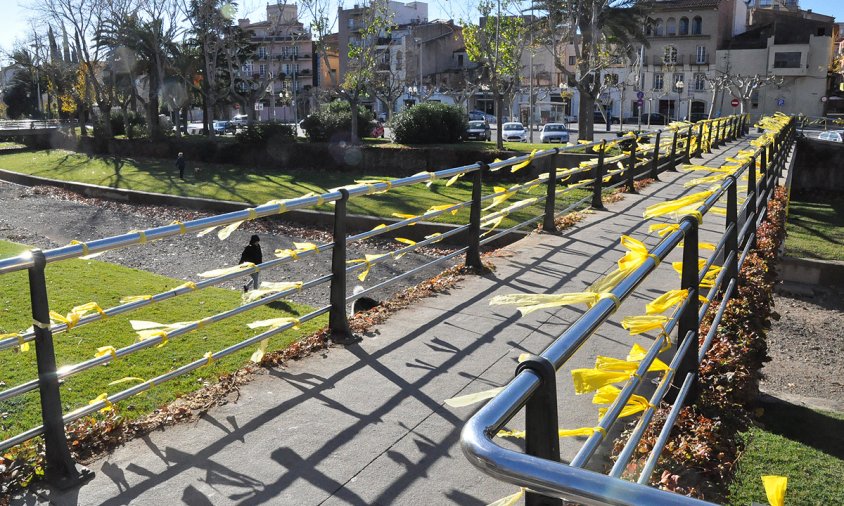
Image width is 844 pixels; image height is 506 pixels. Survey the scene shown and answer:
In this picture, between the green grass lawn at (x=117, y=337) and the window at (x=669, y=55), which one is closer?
the green grass lawn at (x=117, y=337)

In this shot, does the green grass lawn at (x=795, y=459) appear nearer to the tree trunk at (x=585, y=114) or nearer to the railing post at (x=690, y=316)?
the railing post at (x=690, y=316)

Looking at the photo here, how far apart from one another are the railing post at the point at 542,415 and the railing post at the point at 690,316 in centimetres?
204

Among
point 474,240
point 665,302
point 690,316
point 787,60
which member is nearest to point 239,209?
point 474,240

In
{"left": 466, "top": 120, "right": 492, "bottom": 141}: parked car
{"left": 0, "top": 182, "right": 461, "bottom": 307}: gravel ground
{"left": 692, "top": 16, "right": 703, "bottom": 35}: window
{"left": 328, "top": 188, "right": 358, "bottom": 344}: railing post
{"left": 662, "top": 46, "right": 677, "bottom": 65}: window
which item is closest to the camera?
{"left": 328, "top": 188, "right": 358, "bottom": 344}: railing post

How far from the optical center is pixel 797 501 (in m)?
4.34

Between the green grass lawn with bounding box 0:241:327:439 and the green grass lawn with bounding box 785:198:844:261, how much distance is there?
10.8 metres

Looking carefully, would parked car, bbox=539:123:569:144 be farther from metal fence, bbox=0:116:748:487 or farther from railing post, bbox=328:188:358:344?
railing post, bbox=328:188:358:344

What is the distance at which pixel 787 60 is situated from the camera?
68.4m

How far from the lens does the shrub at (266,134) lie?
3141cm

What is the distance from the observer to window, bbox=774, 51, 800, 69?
224ft

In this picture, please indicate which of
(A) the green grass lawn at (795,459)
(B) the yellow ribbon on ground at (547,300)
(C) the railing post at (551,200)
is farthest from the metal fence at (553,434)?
(C) the railing post at (551,200)

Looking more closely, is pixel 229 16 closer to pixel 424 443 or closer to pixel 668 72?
pixel 424 443

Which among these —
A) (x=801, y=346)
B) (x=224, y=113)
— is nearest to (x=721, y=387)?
(x=801, y=346)

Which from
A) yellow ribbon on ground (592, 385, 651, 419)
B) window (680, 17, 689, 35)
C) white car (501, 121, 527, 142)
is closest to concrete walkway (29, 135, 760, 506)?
yellow ribbon on ground (592, 385, 651, 419)
